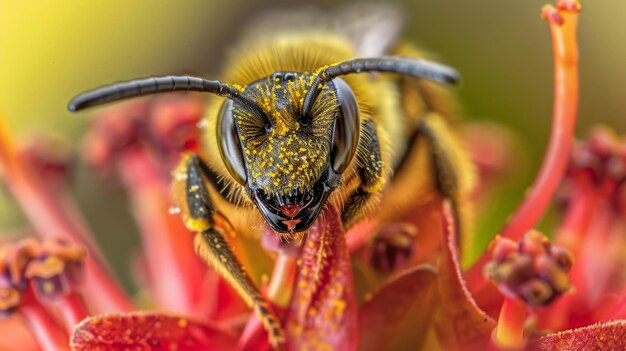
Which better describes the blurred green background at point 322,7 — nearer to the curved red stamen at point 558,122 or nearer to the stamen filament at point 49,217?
the stamen filament at point 49,217

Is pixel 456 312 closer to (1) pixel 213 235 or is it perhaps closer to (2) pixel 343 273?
(2) pixel 343 273

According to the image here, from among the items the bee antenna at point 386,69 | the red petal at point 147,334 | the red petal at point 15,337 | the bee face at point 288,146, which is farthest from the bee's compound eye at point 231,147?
the red petal at point 15,337

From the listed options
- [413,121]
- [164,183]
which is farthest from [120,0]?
[413,121]

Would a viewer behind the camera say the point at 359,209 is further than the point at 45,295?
No

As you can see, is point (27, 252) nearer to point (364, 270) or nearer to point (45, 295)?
point (45, 295)

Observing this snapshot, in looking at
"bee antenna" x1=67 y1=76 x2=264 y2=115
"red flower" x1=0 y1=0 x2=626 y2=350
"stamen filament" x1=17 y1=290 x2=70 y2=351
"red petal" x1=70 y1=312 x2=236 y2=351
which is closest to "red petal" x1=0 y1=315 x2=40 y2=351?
"red flower" x1=0 y1=0 x2=626 y2=350

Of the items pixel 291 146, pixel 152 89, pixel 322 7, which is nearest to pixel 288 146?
→ pixel 291 146
